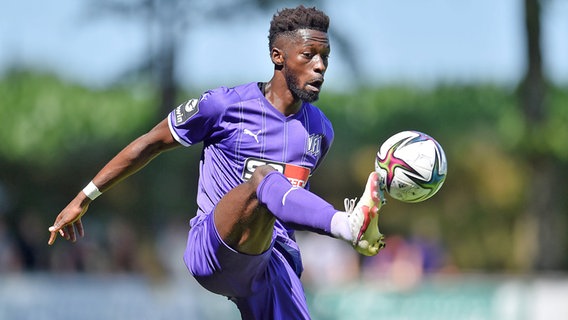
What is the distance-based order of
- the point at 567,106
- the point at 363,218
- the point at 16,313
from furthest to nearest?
the point at 567,106
the point at 16,313
the point at 363,218

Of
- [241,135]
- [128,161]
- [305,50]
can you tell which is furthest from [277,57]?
[128,161]

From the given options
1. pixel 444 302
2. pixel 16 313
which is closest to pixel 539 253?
pixel 444 302

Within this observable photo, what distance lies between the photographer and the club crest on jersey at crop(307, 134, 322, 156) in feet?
24.7

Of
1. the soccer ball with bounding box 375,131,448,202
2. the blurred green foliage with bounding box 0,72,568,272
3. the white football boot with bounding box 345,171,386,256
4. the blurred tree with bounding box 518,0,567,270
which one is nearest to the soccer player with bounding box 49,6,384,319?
the soccer ball with bounding box 375,131,448,202

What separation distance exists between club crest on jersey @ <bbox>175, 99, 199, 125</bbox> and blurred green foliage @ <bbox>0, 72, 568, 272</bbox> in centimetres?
1584

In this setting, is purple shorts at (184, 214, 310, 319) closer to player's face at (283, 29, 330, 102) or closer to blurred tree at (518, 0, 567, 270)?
player's face at (283, 29, 330, 102)

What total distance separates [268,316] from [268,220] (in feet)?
2.90

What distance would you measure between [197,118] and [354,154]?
61.7 ft

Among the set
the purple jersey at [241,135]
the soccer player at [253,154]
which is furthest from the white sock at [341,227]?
the purple jersey at [241,135]

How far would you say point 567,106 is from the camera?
23328 millimetres

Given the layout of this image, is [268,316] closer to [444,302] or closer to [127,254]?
[444,302]

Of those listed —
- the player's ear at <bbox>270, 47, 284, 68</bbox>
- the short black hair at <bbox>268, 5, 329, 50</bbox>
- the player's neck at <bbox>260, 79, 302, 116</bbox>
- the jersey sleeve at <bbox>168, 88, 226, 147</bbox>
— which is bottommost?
the jersey sleeve at <bbox>168, 88, 226, 147</bbox>

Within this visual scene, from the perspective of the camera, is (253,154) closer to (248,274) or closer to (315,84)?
(315,84)

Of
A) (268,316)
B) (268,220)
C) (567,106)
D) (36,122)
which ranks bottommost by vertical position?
(36,122)
